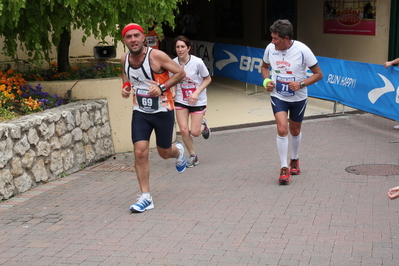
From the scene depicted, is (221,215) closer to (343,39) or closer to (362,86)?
(362,86)

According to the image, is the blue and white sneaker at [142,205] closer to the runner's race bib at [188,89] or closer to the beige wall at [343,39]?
the runner's race bib at [188,89]

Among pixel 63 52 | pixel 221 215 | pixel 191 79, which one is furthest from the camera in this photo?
pixel 63 52

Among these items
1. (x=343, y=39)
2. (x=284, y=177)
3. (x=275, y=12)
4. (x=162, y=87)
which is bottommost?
(x=284, y=177)

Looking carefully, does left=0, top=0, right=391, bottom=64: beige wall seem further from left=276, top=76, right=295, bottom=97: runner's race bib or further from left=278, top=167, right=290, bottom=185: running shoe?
left=278, top=167, right=290, bottom=185: running shoe

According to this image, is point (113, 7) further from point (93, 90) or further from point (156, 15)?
point (93, 90)

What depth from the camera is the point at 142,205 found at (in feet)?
20.6

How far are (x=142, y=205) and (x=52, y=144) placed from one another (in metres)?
2.05

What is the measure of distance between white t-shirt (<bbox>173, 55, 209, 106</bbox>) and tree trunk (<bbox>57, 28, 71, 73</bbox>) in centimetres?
246

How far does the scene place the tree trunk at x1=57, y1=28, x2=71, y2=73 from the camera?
975 centimetres

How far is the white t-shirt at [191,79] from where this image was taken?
8195 mm

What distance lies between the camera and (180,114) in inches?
328

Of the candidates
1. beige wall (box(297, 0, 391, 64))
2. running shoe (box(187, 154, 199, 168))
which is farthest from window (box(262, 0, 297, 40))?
running shoe (box(187, 154, 199, 168))

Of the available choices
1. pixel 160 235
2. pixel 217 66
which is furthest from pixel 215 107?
pixel 160 235

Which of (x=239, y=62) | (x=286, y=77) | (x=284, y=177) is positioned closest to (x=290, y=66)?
(x=286, y=77)
